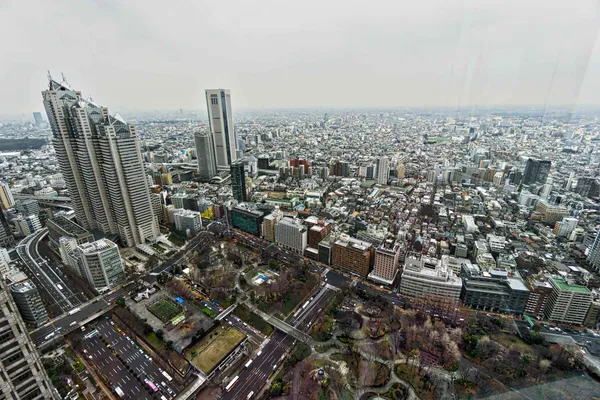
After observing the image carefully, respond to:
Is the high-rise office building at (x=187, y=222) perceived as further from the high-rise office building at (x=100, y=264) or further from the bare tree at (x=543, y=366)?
the bare tree at (x=543, y=366)

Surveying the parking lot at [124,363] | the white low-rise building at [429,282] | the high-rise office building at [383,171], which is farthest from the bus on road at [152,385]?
the high-rise office building at [383,171]

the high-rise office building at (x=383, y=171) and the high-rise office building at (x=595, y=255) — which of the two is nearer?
the high-rise office building at (x=595, y=255)

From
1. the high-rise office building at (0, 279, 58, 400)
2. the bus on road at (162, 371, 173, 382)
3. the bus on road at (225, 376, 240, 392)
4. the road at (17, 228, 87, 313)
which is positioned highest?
the high-rise office building at (0, 279, 58, 400)

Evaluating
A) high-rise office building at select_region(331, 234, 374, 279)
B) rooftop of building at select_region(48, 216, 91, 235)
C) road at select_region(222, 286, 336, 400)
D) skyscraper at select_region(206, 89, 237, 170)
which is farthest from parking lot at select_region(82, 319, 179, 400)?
skyscraper at select_region(206, 89, 237, 170)

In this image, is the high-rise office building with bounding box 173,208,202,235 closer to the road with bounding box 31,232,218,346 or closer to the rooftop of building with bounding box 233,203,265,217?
the rooftop of building with bounding box 233,203,265,217

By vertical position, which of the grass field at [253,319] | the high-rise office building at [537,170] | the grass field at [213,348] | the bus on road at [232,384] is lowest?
the bus on road at [232,384]

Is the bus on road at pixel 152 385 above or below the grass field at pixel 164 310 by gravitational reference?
below
